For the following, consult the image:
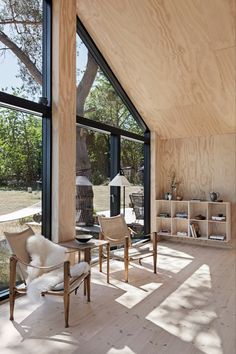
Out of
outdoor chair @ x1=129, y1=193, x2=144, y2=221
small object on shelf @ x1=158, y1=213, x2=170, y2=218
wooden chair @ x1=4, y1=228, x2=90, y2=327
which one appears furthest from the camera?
small object on shelf @ x1=158, y1=213, x2=170, y2=218

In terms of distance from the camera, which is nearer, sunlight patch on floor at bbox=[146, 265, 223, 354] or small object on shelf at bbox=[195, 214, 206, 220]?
sunlight patch on floor at bbox=[146, 265, 223, 354]

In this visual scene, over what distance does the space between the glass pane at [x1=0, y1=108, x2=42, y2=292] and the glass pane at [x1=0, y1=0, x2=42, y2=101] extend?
1.08 feet

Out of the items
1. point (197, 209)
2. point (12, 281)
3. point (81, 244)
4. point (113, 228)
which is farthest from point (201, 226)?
point (12, 281)

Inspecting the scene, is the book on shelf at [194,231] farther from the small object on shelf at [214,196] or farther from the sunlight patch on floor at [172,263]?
the sunlight patch on floor at [172,263]

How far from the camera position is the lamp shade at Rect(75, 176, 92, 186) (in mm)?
4414

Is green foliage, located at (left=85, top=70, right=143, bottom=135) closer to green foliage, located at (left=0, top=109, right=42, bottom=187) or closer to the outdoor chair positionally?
green foliage, located at (left=0, top=109, right=42, bottom=187)

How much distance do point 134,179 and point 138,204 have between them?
0.54m

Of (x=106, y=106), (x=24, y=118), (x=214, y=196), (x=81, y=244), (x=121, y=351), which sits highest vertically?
(x=106, y=106)

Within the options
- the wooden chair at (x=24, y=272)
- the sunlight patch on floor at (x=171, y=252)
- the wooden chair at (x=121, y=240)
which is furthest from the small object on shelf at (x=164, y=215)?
A: the wooden chair at (x=24, y=272)

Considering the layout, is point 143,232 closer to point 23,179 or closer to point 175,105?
point 175,105

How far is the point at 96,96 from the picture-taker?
15.9 ft

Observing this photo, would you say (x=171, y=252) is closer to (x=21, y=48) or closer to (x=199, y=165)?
(x=199, y=165)

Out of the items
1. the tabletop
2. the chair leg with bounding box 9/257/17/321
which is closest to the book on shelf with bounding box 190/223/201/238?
the tabletop

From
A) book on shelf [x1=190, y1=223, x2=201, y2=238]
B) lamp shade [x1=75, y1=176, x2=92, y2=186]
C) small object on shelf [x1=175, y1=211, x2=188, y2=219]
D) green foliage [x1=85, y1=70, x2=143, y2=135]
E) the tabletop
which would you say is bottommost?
book on shelf [x1=190, y1=223, x2=201, y2=238]
